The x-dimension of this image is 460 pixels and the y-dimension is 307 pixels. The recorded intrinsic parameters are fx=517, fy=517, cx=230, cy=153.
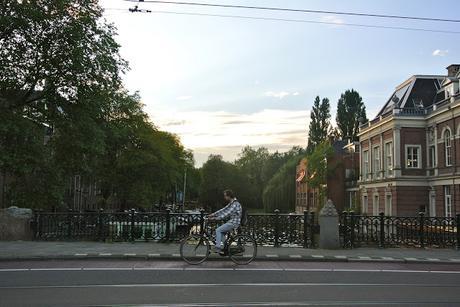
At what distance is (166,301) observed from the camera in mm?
8508

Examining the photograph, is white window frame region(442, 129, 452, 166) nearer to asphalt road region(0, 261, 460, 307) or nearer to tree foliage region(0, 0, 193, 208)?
tree foliage region(0, 0, 193, 208)

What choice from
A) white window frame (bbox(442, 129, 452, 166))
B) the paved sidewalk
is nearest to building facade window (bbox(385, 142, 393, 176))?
white window frame (bbox(442, 129, 452, 166))

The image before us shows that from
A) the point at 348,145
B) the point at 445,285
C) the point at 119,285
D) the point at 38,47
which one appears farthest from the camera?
the point at 348,145

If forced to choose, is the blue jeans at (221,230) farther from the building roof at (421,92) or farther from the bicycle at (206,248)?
the building roof at (421,92)

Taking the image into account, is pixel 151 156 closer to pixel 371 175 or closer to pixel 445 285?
pixel 371 175

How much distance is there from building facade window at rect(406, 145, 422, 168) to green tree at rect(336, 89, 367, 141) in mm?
41074

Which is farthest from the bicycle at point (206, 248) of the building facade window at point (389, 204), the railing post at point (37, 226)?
the building facade window at point (389, 204)

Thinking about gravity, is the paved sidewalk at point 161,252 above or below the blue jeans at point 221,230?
below

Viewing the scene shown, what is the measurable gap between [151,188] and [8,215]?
3495 centimetres

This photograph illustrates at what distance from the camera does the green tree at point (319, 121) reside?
3632 inches

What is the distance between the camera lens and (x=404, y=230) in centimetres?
1862

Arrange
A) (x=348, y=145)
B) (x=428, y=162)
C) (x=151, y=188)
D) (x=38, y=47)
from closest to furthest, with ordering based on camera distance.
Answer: (x=38, y=47), (x=428, y=162), (x=151, y=188), (x=348, y=145)

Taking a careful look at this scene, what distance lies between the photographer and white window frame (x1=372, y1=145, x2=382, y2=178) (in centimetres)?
5470

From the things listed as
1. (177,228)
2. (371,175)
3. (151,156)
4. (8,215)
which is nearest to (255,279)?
(177,228)
